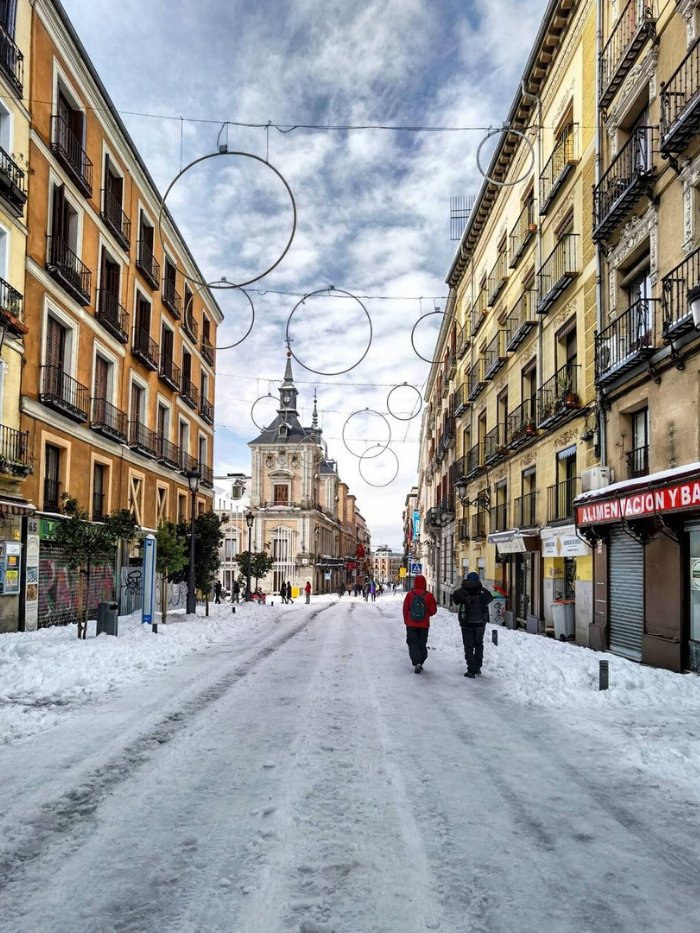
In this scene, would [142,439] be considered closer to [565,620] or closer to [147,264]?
[147,264]

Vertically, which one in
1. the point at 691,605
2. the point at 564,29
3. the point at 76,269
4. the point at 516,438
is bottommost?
the point at 691,605

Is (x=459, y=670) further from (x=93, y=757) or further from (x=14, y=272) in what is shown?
(x=14, y=272)

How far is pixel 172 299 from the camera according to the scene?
31859mm

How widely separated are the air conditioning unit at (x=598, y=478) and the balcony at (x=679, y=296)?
3796mm

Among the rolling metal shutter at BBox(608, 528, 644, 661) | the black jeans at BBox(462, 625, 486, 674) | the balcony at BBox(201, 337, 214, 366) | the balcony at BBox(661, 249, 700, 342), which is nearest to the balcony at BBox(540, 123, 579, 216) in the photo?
the balcony at BBox(661, 249, 700, 342)

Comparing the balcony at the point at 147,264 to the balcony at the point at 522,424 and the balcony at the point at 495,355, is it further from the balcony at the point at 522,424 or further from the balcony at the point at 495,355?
the balcony at the point at 522,424

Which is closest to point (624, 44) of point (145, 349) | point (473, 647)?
point (473, 647)

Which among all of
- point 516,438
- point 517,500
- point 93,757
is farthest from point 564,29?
point 93,757

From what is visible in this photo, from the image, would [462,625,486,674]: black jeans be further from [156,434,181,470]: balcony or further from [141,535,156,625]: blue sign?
[156,434,181,470]: balcony

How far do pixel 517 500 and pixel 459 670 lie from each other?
1219cm

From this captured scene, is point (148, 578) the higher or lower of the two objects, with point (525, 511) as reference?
lower

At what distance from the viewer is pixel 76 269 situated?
70.3ft

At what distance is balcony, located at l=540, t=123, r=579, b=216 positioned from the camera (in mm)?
18373

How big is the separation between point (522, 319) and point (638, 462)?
9.66m
